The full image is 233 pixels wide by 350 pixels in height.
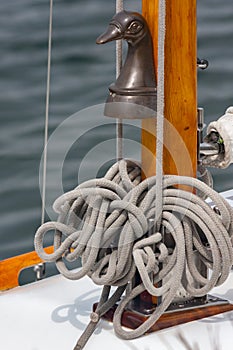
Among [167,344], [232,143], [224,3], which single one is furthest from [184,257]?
[224,3]

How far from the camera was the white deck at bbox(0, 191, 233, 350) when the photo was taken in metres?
1.66

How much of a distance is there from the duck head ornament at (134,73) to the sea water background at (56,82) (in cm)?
178

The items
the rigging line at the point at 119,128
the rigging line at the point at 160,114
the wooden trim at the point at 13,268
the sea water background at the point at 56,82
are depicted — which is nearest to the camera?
the rigging line at the point at 160,114

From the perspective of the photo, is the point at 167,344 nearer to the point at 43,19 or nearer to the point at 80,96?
the point at 80,96

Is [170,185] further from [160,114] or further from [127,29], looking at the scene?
[127,29]

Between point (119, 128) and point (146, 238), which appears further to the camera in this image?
point (119, 128)

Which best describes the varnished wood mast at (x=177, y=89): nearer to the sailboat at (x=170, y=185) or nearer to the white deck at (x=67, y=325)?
the sailboat at (x=170, y=185)

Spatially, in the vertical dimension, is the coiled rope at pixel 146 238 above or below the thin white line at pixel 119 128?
below

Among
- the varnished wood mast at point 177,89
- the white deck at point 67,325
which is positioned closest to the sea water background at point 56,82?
the white deck at point 67,325

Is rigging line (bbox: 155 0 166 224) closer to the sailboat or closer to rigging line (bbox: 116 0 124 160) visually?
the sailboat

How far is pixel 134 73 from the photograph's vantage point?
1679mm

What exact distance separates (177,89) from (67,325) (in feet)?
1.54

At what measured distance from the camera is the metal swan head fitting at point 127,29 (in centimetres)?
166

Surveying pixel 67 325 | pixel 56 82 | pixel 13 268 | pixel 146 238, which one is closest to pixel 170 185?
→ pixel 146 238
